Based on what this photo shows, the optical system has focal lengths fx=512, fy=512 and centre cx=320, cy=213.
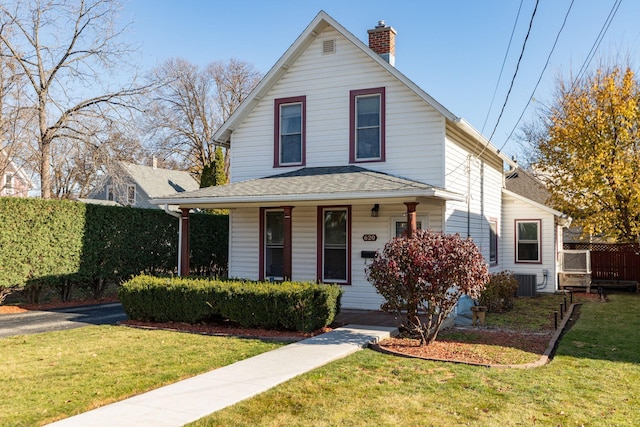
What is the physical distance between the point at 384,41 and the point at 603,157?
25.4ft

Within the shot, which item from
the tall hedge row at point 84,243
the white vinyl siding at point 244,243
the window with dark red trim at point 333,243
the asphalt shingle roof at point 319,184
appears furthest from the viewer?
the white vinyl siding at point 244,243

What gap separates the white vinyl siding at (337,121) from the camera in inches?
508

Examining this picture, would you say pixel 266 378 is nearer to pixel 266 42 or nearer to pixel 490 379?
pixel 490 379

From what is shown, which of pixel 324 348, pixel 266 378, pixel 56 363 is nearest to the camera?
pixel 266 378

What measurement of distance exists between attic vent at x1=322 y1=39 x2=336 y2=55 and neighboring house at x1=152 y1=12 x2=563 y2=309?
0.11 ft

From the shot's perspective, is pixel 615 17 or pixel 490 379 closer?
pixel 490 379

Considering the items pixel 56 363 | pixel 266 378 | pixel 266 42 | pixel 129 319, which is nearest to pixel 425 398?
pixel 266 378

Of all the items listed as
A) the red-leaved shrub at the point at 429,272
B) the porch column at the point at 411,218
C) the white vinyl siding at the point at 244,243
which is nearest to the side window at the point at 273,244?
the white vinyl siding at the point at 244,243

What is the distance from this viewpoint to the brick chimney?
1495 cm

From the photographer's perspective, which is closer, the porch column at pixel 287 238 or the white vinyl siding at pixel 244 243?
the porch column at pixel 287 238

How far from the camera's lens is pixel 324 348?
8.46 m

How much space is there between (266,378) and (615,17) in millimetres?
9310

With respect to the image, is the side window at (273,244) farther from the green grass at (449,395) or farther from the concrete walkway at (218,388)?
the green grass at (449,395)

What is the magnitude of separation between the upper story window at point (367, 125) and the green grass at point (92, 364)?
634 centimetres
